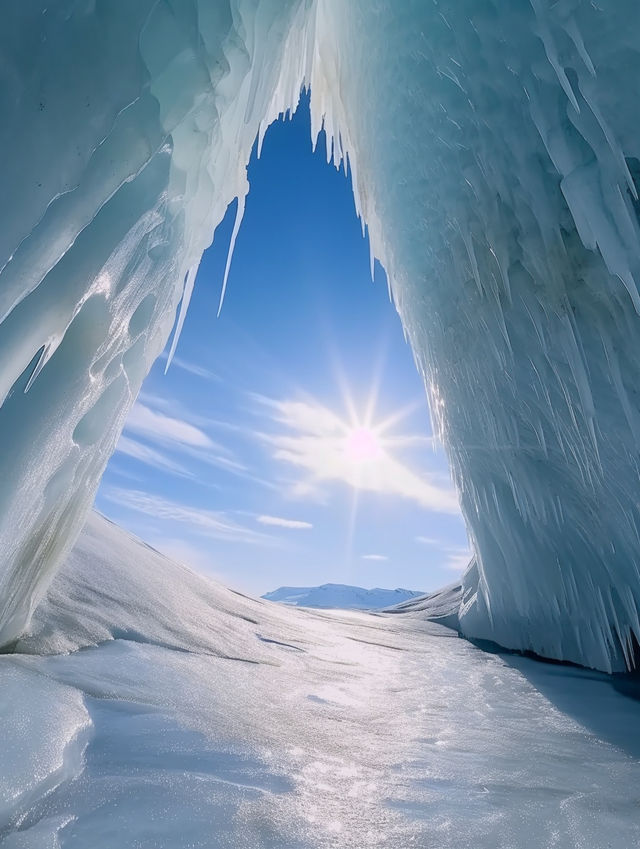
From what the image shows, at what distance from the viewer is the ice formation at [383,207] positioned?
1.45 meters

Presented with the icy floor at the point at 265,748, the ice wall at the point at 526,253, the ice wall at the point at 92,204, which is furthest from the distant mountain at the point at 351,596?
the ice wall at the point at 92,204

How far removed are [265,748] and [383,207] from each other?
4.50 meters

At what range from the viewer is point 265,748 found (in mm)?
1818

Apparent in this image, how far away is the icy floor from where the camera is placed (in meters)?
1.22

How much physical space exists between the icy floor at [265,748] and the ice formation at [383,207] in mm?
701

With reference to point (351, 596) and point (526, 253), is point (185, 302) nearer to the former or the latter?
point (526, 253)

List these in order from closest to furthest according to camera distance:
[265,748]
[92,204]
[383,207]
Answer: [92,204] < [265,748] < [383,207]

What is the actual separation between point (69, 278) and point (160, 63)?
0.82 meters

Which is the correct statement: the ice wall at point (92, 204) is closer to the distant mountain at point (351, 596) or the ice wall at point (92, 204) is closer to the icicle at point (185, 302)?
the icicle at point (185, 302)

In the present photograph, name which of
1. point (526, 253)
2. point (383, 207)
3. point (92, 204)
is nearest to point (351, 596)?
point (383, 207)

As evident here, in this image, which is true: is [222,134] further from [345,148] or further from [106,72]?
[345,148]

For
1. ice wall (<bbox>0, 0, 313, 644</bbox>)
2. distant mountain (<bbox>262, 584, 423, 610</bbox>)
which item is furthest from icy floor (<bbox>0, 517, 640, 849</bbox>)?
distant mountain (<bbox>262, 584, 423, 610</bbox>)

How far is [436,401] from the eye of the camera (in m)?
5.81

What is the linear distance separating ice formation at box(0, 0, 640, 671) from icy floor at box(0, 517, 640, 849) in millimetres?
701
